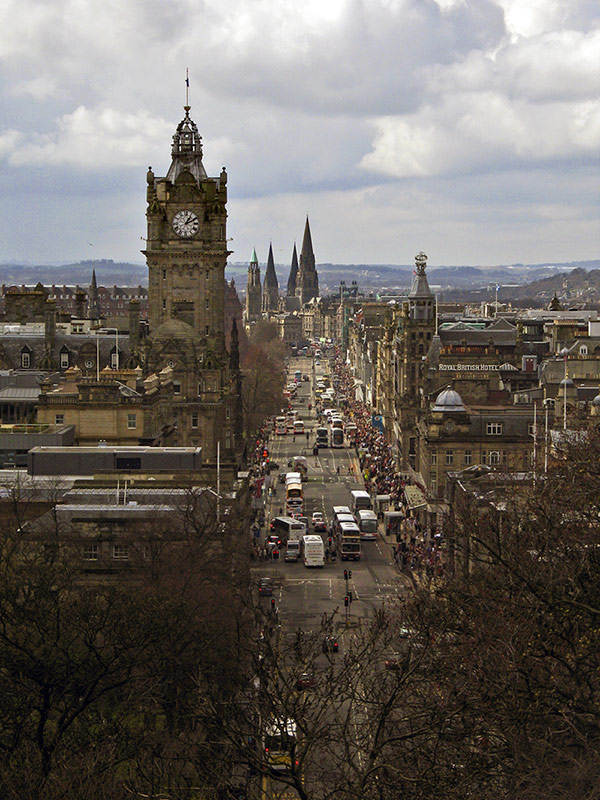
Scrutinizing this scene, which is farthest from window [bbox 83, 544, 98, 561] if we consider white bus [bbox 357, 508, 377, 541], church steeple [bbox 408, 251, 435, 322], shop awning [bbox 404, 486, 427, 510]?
church steeple [bbox 408, 251, 435, 322]

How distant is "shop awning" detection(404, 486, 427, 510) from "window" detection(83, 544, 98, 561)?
156ft

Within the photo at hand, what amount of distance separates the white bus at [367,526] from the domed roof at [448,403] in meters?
9.22

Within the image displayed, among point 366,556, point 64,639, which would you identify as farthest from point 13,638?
point 366,556

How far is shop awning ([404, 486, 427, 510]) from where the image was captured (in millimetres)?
112500

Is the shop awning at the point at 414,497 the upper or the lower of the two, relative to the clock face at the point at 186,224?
lower

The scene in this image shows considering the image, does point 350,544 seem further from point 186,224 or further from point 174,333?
point 186,224

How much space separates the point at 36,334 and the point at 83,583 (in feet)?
211

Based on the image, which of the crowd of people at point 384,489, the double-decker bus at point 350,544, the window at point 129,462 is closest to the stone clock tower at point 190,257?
the crowd of people at point 384,489

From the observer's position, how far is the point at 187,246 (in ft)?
405

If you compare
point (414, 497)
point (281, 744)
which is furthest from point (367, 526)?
point (281, 744)

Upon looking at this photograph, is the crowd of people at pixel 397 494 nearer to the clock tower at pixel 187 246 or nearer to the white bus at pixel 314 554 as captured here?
the white bus at pixel 314 554

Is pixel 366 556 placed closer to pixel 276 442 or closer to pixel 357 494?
pixel 357 494

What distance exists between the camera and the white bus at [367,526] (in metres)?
108

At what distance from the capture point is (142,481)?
78812 millimetres
